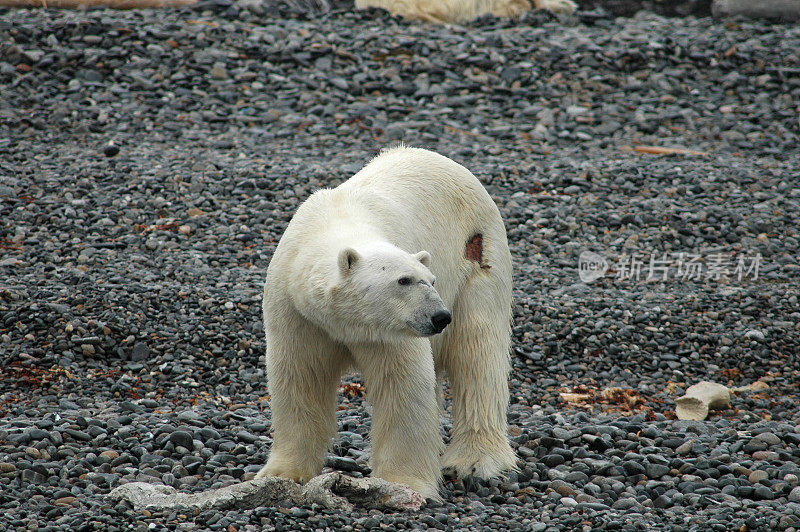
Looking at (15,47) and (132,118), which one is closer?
(132,118)

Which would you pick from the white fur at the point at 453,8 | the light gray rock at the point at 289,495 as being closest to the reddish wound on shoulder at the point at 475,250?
the light gray rock at the point at 289,495

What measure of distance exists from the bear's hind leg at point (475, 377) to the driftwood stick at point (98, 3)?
10290 millimetres

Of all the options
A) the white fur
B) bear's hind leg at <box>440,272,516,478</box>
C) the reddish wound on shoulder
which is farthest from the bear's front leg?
the white fur

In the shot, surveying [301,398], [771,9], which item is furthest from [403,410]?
[771,9]

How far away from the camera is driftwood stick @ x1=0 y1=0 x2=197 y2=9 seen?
12.8 metres

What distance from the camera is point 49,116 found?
34.4ft

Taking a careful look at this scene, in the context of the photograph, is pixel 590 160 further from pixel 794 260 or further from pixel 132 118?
pixel 132 118

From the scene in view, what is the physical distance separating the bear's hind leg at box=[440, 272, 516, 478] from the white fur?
10.1m

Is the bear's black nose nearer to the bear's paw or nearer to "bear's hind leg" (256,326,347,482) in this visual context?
"bear's hind leg" (256,326,347,482)

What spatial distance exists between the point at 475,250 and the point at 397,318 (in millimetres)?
1304

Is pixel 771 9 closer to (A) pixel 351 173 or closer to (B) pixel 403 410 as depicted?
(A) pixel 351 173

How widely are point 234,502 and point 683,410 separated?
Result: 10.7ft

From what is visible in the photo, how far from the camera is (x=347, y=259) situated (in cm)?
351

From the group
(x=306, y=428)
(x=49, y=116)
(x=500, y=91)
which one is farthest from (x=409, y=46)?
(x=306, y=428)
